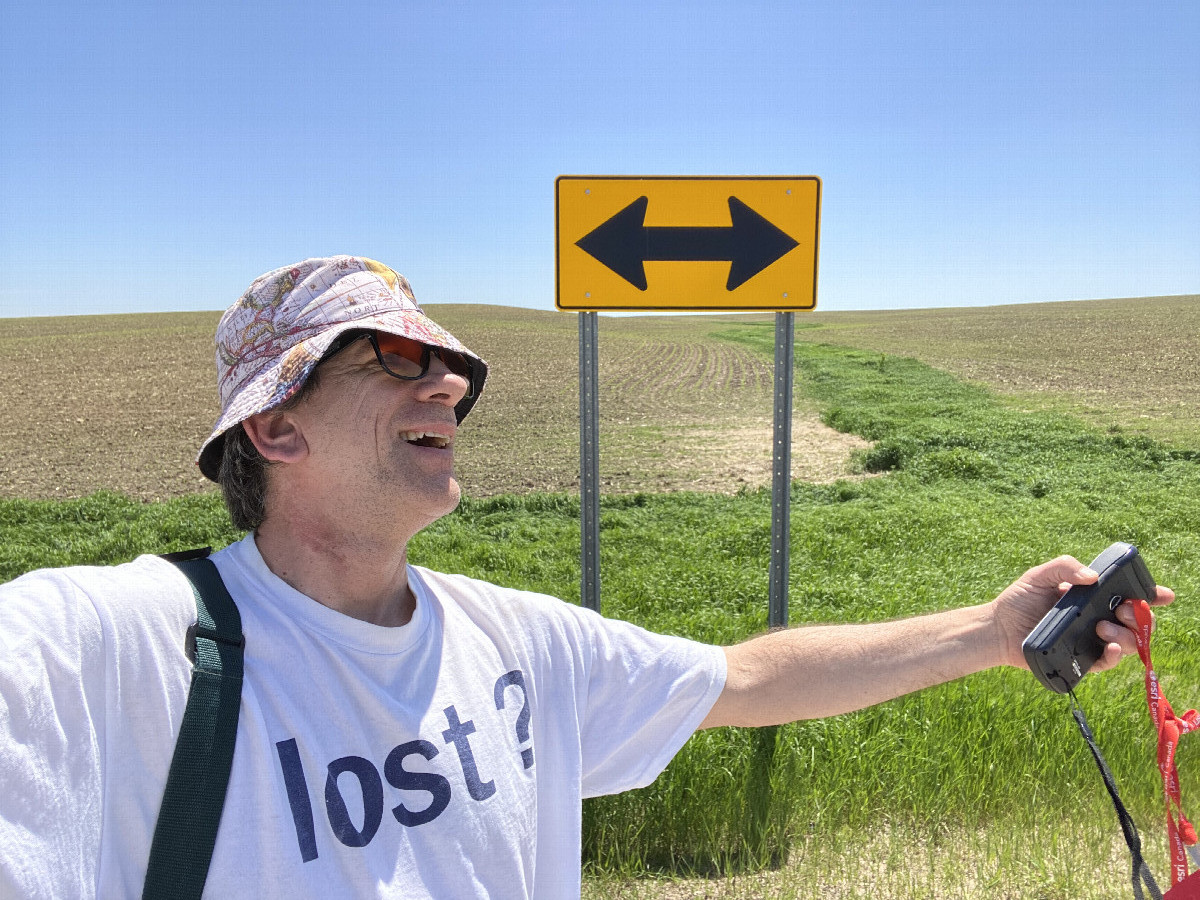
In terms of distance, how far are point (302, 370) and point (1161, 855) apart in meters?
2.97

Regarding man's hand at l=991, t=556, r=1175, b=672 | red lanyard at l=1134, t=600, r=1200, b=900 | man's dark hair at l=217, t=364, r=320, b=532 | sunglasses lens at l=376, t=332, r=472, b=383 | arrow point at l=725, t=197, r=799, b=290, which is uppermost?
arrow point at l=725, t=197, r=799, b=290

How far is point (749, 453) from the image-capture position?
1381 cm

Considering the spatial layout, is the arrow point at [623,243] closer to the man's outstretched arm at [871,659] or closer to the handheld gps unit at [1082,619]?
the man's outstretched arm at [871,659]

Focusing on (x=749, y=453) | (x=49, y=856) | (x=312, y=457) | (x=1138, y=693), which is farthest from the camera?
Result: (x=749, y=453)

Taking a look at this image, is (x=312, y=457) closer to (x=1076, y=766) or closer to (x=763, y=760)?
(x=763, y=760)

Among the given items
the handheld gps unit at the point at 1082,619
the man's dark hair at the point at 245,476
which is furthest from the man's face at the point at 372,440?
the handheld gps unit at the point at 1082,619

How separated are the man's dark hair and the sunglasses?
0.71ft

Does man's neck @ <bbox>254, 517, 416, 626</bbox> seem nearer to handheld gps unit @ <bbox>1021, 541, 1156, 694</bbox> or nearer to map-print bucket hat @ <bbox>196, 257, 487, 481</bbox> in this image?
map-print bucket hat @ <bbox>196, 257, 487, 481</bbox>

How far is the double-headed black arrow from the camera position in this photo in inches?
125

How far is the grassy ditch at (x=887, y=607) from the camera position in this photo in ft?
9.16

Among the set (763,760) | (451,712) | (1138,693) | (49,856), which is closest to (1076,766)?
(1138,693)

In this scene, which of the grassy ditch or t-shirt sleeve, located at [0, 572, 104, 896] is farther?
the grassy ditch

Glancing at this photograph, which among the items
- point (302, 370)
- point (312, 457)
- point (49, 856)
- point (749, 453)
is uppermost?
point (302, 370)

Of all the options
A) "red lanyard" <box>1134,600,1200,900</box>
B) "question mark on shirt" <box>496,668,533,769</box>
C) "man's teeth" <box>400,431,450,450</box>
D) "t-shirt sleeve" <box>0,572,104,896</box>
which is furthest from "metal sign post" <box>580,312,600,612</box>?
"t-shirt sleeve" <box>0,572,104,896</box>
